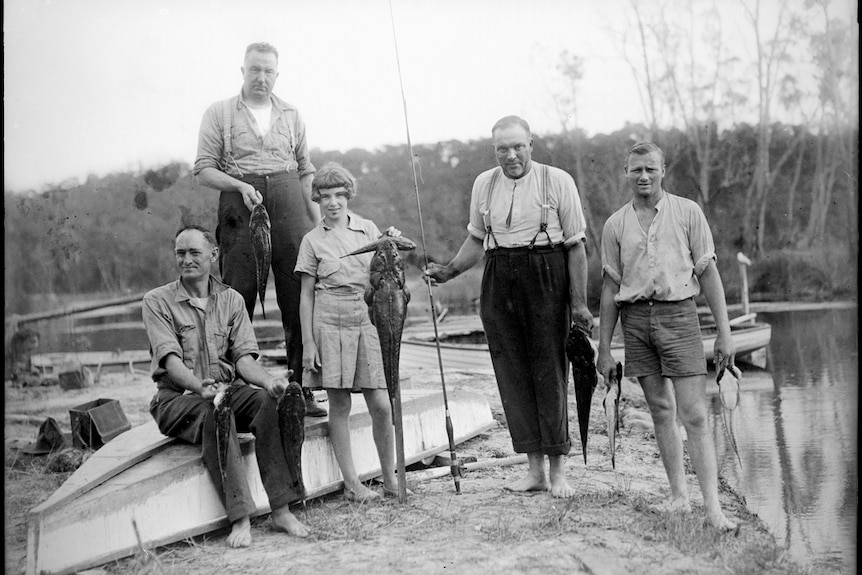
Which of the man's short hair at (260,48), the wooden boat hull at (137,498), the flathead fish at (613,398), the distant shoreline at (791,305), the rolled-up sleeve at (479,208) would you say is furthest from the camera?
the distant shoreline at (791,305)

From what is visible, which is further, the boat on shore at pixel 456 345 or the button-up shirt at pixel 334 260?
the boat on shore at pixel 456 345

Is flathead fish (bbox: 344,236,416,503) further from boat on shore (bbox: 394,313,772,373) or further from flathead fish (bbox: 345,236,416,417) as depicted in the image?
boat on shore (bbox: 394,313,772,373)

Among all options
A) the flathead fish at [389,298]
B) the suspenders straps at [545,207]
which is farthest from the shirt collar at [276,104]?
the suspenders straps at [545,207]

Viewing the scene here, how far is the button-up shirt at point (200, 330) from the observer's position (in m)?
4.05

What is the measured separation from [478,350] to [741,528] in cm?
463

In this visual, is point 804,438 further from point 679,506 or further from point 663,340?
point 663,340

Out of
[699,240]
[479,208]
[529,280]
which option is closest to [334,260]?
[479,208]

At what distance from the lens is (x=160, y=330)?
4043 millimetres

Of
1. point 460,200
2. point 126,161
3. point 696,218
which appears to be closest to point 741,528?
point 696,218

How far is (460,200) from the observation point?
278 inches

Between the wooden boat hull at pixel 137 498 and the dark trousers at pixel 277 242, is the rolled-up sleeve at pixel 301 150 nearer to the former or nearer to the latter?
the dark trousers at pixel 277 242

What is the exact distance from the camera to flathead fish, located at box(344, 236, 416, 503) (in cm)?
418

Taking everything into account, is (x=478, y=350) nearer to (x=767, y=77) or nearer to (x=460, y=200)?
(x=460, y=200)

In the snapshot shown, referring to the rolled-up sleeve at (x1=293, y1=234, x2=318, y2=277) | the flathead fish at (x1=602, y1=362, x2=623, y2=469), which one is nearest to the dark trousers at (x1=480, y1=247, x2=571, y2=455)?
the flathead fish at (x1=602, y1=362, x2=623, y2=469)
